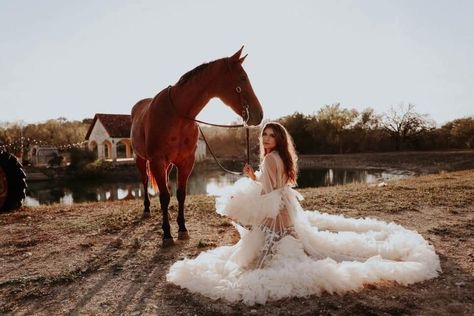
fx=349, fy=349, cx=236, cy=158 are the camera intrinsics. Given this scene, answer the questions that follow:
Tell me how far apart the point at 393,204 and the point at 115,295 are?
564 centimetres

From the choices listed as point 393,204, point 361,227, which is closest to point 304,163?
point 393,204

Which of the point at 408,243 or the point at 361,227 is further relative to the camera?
the point at 361,227

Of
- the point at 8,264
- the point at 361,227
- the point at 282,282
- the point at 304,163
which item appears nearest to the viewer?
the point at 282,282

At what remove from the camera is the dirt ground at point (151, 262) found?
2.88 meters

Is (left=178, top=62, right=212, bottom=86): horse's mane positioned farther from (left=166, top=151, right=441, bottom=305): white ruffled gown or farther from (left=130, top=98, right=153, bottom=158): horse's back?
(left=166, top=151, right=441, bottom=305): white ruffled gown

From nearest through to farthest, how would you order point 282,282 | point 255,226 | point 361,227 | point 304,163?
point 282,282 < point 255,226 < point 361,227 < point 304,163

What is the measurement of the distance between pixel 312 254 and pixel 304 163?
118 ft

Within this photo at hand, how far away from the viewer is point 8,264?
4156 mm

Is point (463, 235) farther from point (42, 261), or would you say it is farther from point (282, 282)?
point (42, 261)

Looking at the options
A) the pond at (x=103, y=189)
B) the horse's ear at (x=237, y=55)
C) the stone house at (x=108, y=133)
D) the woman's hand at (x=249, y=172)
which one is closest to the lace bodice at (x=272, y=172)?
the woman's hand at (x=249, y=172)

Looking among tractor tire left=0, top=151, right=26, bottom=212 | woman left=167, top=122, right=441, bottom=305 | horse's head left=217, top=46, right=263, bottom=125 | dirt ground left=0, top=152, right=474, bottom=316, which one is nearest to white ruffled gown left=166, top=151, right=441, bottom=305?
woman left=167, top=122, right=441, bottom=305

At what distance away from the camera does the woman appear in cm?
302

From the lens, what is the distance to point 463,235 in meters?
4.75

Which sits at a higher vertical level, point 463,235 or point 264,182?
point 264,182
